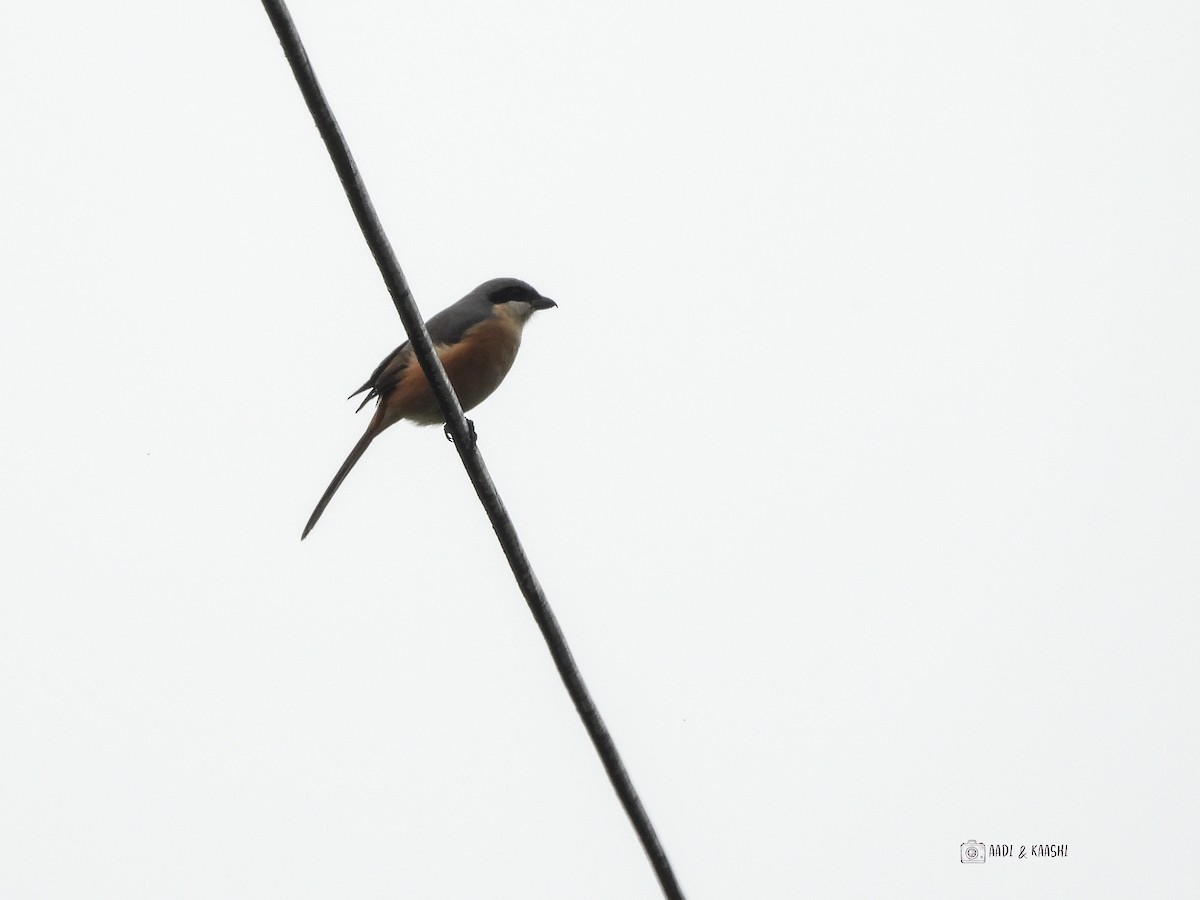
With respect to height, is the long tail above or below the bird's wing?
below

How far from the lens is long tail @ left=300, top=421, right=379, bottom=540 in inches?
222

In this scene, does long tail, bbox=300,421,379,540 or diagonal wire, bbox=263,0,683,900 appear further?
long tail, bbox=300,421,379,540

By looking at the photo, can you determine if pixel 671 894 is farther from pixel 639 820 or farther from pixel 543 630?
pixel 543 630

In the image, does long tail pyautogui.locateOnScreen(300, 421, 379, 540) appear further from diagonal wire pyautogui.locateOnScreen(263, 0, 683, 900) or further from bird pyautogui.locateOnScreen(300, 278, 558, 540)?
diagonal wire pyautogui.locateOnScreen(263, 0, 683, 900)

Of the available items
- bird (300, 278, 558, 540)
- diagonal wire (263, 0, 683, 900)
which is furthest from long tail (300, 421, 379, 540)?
diagonal wire (263, 0, 683, 900)

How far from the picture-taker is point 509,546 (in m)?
3.17

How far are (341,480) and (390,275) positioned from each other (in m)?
3.01

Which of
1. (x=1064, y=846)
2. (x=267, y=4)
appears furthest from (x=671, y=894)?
(x=1064, y=846)

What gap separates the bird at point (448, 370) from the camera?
5590 millimetres

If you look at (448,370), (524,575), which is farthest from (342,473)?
(524,575)

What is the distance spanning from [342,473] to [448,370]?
71cm

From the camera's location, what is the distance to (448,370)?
5559 mm

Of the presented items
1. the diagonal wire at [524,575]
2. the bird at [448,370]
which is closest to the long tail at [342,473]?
the bird at [448,370]

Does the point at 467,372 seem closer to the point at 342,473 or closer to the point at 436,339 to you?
the point at 436,339
